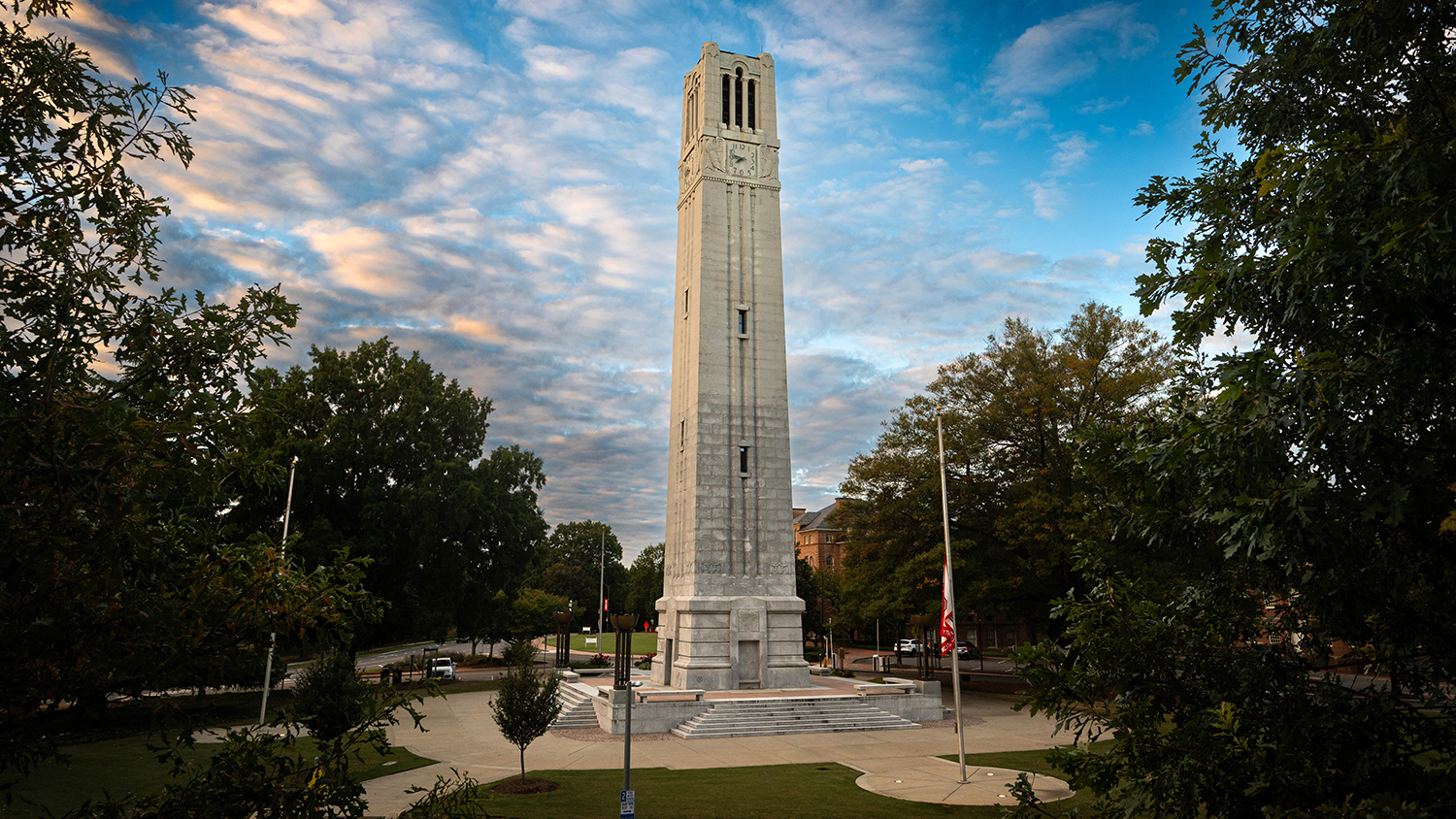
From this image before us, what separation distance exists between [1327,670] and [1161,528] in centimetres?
158

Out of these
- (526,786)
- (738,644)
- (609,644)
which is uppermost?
(738,644)

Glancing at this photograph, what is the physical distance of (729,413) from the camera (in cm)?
3309

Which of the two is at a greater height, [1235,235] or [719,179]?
[719,179]

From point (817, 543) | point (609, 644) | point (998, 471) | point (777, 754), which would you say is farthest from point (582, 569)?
point (777, 754)

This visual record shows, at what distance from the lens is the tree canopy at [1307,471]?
5102mm

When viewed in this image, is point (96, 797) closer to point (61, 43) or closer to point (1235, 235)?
point (61, 43)

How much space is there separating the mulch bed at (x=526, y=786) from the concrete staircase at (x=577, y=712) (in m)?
8.56

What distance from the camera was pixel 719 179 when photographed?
35.3m

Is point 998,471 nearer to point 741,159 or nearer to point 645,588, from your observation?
point 741,159

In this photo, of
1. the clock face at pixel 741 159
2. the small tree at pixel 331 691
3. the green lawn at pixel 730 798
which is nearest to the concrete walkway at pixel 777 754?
the green lawn at pixel 730 798

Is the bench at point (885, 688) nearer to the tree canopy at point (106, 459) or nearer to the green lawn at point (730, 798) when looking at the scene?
the green lawn at point (730, 798)

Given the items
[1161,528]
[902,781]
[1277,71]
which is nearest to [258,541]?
[1161,528]

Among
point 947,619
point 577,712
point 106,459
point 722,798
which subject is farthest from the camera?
point 577,712

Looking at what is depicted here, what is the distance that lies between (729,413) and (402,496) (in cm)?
1882
